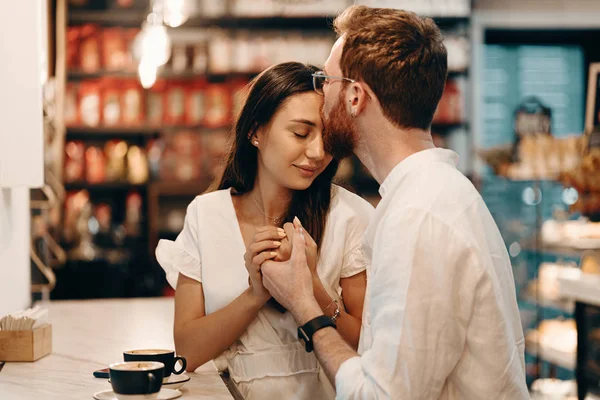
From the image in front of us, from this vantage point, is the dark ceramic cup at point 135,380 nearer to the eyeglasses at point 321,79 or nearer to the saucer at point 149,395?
the saucer at point 149,395

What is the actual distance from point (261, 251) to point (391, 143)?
0.41m

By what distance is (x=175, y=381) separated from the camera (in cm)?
180

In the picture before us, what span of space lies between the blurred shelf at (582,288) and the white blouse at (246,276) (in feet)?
5.47

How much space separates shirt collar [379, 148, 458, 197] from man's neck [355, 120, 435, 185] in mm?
32

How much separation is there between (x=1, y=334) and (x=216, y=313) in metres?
0.60

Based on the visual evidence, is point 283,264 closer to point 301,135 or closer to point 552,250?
point 301,135

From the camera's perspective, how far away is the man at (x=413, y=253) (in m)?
1.42

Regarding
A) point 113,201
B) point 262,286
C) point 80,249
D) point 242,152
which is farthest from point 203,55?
point 262,286

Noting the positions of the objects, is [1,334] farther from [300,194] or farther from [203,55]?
[203,55]

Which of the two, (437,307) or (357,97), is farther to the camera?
(357,97)

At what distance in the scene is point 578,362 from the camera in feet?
11.4

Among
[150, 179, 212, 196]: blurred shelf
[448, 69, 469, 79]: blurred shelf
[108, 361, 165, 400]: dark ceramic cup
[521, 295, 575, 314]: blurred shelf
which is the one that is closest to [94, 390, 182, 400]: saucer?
[108, 361, 165, 400]: dark ceramic cup

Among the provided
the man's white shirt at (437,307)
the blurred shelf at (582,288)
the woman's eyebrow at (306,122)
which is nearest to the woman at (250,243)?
the woman's eyebrow at (306,122)

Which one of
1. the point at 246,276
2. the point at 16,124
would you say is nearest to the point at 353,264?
the point at 246,276
